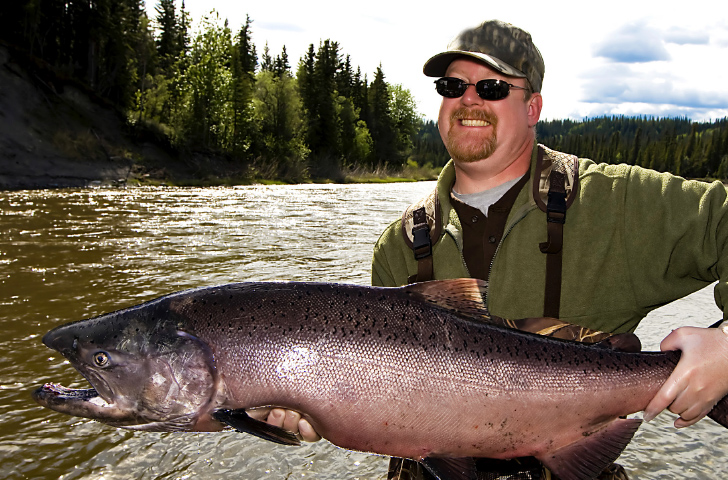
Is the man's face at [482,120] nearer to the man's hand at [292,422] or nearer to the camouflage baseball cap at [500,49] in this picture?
the camouflage baseball cap at [500,49]

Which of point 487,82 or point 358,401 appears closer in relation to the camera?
point 358,401

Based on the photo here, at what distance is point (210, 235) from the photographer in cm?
1359

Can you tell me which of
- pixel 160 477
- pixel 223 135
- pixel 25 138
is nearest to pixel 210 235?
pixel 160 477

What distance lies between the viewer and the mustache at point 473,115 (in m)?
3.22

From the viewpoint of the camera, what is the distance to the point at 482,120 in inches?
128

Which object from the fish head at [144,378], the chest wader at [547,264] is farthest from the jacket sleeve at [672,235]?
the fish head at [144,378]

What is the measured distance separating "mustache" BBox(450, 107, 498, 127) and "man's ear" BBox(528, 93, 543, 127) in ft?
1.14

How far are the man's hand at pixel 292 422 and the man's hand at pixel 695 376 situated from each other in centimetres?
153

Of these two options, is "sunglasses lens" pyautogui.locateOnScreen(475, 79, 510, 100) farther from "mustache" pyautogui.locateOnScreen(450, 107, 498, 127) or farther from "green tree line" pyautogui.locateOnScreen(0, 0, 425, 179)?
"green tree line" pyautogui.locateOnScreen(0, 0, 425, 179)

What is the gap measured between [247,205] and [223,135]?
22165 mm

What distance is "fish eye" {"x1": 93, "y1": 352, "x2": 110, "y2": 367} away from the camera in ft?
8.07

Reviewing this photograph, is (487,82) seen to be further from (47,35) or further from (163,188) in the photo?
(47,35)

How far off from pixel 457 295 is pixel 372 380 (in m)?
0.59

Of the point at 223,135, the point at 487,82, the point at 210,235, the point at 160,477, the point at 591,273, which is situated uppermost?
the point at 223,135
